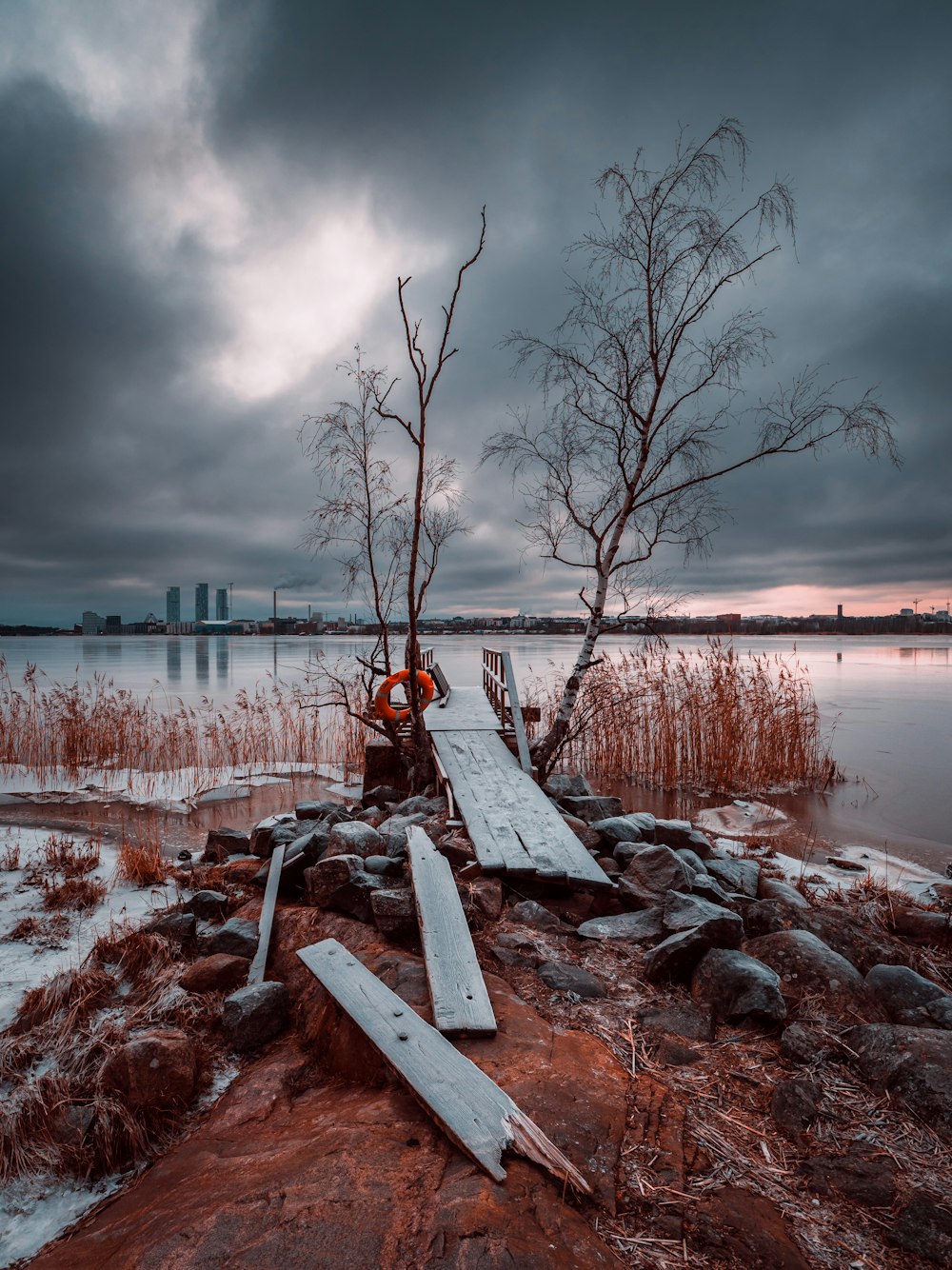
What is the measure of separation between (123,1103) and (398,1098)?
4.25ft

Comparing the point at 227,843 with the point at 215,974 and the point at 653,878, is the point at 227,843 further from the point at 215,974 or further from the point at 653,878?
the point at 653,878

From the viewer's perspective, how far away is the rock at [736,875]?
4.90 meters

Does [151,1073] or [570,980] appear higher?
[570,980]

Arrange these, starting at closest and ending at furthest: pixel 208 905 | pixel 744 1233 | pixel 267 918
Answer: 1. pixel 744 1233
2. pixel 267 918
3. pixel 208 905

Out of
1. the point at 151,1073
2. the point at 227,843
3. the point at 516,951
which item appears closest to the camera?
the point at 151,1073

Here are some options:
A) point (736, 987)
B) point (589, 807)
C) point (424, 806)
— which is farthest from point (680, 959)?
point (424, 806)

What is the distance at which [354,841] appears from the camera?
15.5 feet

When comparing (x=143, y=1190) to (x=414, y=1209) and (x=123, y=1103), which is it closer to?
(x=123, y=1103)

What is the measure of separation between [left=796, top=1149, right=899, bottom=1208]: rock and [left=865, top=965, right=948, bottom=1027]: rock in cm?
119

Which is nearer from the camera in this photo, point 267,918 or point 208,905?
point 267,918

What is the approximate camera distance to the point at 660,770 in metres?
11.4

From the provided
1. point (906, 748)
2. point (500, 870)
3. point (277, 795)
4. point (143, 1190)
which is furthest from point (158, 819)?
point (906, 748)

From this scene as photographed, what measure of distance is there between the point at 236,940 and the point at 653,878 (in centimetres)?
273

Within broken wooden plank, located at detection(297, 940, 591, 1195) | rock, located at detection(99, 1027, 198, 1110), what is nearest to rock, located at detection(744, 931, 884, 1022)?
broken wooden plank, located at detection(297, 940, 591, 1195)
